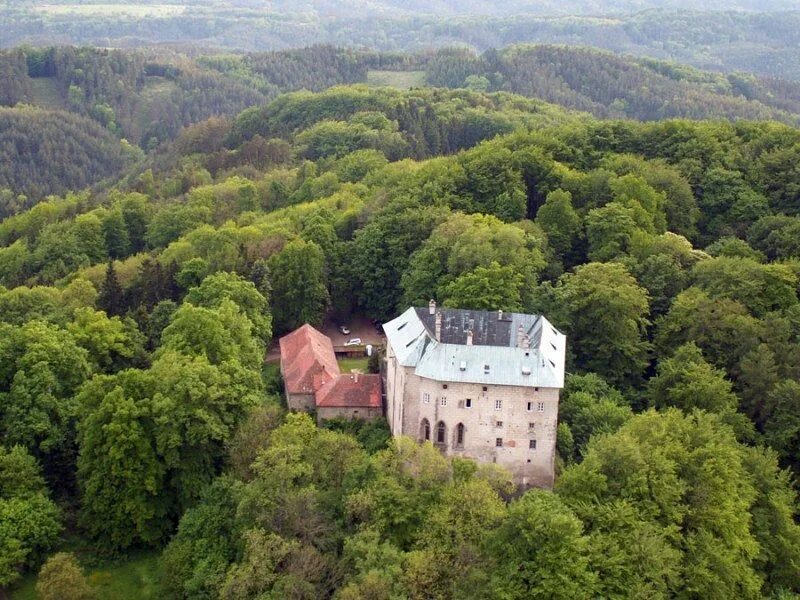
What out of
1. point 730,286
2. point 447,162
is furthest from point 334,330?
point 730,286

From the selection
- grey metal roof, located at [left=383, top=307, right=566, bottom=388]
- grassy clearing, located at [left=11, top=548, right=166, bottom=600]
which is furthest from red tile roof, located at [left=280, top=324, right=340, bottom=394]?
grassy clearing, located at [left=11, top=548, right=166, bottom=600]

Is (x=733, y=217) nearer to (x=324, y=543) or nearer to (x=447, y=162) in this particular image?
(x=447, y=162)

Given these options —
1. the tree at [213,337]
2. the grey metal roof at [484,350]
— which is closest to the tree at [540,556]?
the grey metal roof at [484,350]

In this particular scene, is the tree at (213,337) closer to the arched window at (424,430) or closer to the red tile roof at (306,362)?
the red tile roof at (306,362)

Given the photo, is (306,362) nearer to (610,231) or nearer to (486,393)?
(486,393)

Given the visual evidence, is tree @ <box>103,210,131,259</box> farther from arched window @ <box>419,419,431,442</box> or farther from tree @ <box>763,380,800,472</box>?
tree @ <box>763,380,800,472</box>

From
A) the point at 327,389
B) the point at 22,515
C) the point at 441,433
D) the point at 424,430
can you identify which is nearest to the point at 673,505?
the point at 441,433
